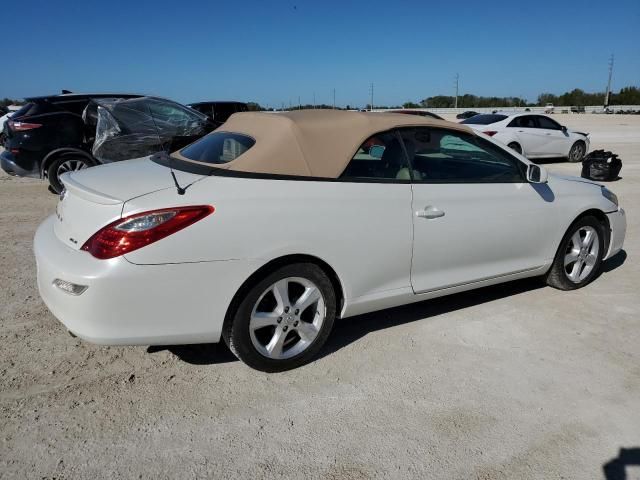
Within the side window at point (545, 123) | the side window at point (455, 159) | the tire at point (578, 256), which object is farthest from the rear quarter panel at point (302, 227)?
the side window at point (545, 123)

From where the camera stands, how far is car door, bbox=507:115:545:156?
13.9m

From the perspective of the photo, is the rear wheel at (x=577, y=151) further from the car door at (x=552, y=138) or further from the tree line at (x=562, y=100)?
the tree line at (x=562, y=100)

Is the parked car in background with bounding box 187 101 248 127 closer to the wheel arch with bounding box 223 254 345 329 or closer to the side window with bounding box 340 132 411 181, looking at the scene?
the side window with bounding box 340 132 411 181

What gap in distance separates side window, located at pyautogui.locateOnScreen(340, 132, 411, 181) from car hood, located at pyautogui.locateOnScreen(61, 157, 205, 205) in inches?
39.6

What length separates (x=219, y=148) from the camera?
365cm

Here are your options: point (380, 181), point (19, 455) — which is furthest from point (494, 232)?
point (19, 455)

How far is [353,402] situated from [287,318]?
2.05 feet

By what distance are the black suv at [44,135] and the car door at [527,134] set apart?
413 inches

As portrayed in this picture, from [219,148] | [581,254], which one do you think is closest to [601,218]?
[581,254]

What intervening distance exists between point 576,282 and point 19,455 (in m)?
4.40

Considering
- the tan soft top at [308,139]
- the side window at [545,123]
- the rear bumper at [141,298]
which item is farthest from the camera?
the side window at [545,123]

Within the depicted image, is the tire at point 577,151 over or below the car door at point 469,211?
below

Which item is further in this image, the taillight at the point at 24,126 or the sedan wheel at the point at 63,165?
the sedan wheel at the point at 63,165

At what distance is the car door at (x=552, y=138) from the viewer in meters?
14.4
